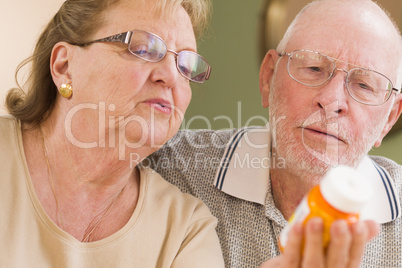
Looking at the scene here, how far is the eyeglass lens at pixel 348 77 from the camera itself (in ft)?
4.90

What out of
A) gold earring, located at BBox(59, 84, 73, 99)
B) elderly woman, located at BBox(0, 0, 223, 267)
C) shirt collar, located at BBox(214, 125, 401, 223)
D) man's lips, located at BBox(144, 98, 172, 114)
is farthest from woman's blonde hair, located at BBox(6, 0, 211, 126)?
shirt collar, located at BBox(214, 125, 401, 223)

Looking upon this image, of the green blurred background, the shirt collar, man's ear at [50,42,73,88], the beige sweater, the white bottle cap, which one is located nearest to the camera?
the white bottle cap

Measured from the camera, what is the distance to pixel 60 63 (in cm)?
132

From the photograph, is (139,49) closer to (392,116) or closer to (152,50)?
(152,50)

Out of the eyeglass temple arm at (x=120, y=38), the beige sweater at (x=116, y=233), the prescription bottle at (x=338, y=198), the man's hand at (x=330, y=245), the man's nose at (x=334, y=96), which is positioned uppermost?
the eyeglass temple arm at (x=120, y=38)

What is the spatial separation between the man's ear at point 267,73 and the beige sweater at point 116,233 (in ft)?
1.64

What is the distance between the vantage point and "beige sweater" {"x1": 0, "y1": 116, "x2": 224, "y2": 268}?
1201 millimetres

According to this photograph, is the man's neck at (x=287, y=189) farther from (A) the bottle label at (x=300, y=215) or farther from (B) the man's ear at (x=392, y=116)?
(A) the bottle label at (x=300, y=215)

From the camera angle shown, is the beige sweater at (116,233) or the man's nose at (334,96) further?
the man's nose at (334,96)

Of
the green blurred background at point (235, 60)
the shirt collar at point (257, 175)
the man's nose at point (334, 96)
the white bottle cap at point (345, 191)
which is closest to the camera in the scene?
the white bottle cap at point (345, 191)

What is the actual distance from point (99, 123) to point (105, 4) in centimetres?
33

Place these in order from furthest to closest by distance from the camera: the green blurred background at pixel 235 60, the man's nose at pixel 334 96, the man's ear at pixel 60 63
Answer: the green blurred background at pixel 235 60, the man's nose at pixel 334 96, the man's ear at pixel 60 63

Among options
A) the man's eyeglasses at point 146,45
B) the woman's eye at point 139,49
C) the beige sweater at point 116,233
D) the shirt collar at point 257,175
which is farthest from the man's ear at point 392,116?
the woman's eye at point 139,49

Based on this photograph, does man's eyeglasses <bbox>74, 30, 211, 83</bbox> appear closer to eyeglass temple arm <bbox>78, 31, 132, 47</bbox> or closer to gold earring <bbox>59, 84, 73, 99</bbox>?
eyeglass temple arm <bbox>78, 31, 132, 47</bbox>
